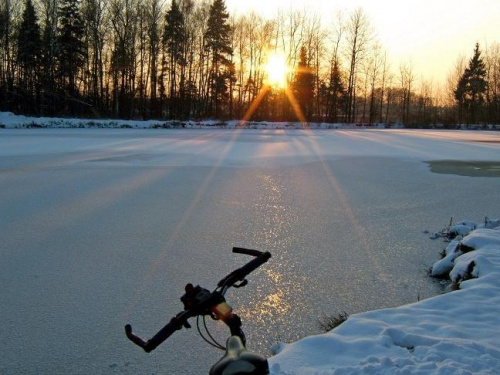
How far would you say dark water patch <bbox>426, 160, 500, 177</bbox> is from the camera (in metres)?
9.53

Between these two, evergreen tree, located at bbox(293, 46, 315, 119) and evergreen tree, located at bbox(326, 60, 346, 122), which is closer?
evergreen tree, located at bbox(293, 46, 315, 119)

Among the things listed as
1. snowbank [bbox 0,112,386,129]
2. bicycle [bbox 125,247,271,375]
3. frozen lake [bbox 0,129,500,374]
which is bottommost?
frozen lake [bbox 0,129,500,374]

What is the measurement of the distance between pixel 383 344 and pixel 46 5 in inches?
1607

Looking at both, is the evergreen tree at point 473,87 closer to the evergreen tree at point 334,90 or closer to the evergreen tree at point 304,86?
the evergreen tree at point 334,90

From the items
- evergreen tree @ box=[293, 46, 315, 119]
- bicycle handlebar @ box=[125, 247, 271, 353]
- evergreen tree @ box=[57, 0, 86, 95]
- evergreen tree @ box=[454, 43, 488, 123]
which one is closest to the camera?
bicycle handlebar @ box=[125, 247, 271, 353]

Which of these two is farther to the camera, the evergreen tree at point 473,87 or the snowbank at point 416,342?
the evergreen tree at point 473,87

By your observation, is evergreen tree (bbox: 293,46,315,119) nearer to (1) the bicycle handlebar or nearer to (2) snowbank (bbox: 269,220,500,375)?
(2) snowbank (bbox: 269,220,500,375)

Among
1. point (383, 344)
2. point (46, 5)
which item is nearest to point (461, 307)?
point (383, 344)

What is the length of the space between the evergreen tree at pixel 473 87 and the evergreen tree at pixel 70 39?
41.0 meters

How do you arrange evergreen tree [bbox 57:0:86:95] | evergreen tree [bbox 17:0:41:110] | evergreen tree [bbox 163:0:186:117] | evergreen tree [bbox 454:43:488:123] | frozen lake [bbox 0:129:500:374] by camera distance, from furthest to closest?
evergreen tree [bbox 454:43:488:123]
evergreen tree [bbox 163:0:186:117]
evergreen tree [bbox 17:0:41:110]
evergreen tree [bbox 57:0:86:95]
frozen lake [bbox 0:129:500:374]

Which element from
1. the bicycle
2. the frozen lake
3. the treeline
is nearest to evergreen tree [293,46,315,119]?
the treeline

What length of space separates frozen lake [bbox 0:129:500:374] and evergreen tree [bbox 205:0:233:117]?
31279mm

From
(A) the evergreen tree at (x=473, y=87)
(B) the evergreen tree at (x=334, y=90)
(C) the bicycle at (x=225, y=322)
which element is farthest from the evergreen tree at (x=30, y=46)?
(A) the evergreen tree at (x=473, y=87)

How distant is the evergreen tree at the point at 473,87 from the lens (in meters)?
50.2
